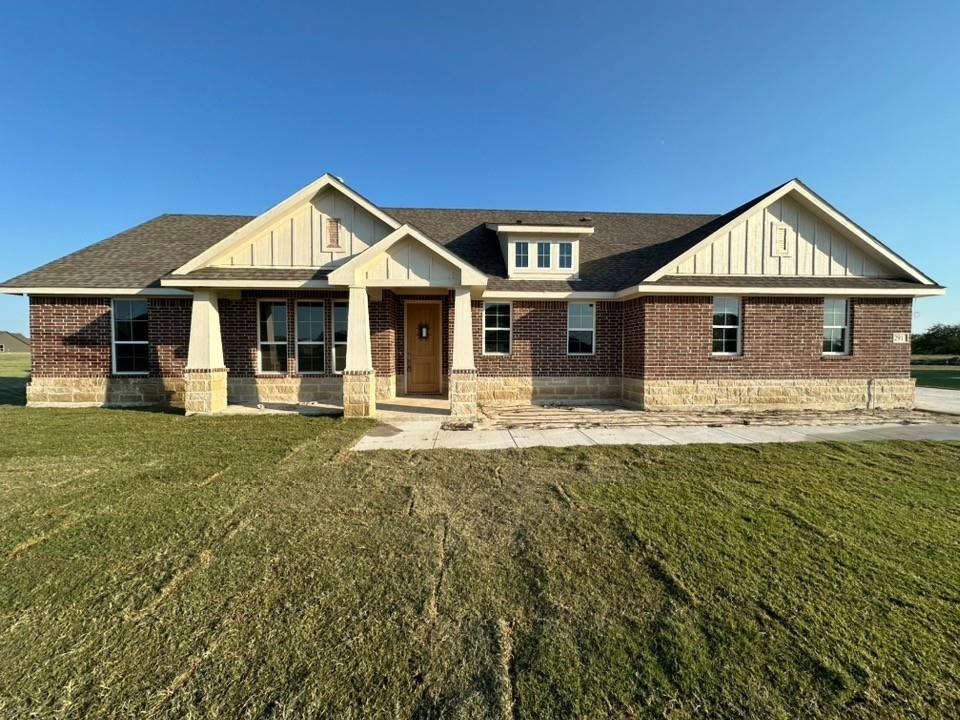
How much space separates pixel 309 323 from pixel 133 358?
4.96m

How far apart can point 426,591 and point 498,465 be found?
3.12m

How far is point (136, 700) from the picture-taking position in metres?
2.07

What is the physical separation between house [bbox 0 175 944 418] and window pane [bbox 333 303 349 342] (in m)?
0.04

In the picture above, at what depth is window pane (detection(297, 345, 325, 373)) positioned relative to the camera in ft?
38.9

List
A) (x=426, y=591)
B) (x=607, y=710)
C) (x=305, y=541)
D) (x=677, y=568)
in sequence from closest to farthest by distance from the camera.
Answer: (x=607, y=710) < (x=426, y=591) < (x=677, y=568) < (x=305, y=541)

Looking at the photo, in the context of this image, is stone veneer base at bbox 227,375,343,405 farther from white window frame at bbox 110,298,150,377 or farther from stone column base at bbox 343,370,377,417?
white window frame at bbox 110,298,150,377

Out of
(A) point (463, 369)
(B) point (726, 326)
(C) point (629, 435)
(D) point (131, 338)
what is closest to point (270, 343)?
(D) point (131, 338)

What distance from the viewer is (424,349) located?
13.0 meters

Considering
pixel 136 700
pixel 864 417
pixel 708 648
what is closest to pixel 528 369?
pixel 864 417

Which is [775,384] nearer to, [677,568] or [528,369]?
[528,369]

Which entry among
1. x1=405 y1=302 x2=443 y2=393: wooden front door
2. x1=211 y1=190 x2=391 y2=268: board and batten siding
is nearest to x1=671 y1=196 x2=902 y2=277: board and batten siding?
x1=405 y1=302 x2=443 y2=393: wooden front door

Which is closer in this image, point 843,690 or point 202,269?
point 843,690

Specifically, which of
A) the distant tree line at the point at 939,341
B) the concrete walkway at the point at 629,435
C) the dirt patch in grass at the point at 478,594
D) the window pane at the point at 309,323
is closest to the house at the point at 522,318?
the window pane at the point at 309,323

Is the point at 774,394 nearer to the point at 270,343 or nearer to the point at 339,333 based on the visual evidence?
the point at 339,333
